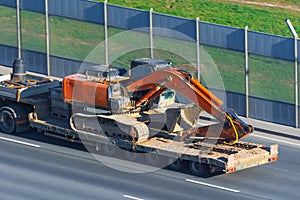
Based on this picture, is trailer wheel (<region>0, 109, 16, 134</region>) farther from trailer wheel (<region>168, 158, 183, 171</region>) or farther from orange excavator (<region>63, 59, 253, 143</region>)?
trailer wheel (<region>168, 158, 183, 171</region>)

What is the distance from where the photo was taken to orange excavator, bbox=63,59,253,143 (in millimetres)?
35562

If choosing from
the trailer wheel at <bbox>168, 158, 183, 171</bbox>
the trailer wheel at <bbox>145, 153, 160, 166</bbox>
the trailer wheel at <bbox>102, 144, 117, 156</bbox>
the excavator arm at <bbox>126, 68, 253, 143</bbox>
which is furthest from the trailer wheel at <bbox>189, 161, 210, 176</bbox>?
the trailer wheel at <bbox>102, 144, 117, 156</bbox>

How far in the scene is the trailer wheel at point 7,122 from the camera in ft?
129

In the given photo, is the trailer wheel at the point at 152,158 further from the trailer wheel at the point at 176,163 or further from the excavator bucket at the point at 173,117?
the excavator bucket at the point at 173,117

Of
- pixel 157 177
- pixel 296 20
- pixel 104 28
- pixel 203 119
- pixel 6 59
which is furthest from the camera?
pixel 296 20

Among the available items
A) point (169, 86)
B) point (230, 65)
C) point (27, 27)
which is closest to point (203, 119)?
point (230, 65)

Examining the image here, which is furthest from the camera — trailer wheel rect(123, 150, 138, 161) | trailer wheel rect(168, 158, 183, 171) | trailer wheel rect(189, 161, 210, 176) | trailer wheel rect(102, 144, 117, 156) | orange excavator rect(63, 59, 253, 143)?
trailer wheel rect(102, 144, 117, 156)

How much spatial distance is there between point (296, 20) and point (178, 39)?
12.3 m

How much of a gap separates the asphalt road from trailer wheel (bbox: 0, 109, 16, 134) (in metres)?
1.09

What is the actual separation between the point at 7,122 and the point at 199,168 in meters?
9.27

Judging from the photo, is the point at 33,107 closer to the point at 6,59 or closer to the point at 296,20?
the point at 6,59

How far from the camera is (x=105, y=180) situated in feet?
113

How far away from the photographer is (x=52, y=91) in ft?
128

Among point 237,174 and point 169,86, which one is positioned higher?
point 169,86
